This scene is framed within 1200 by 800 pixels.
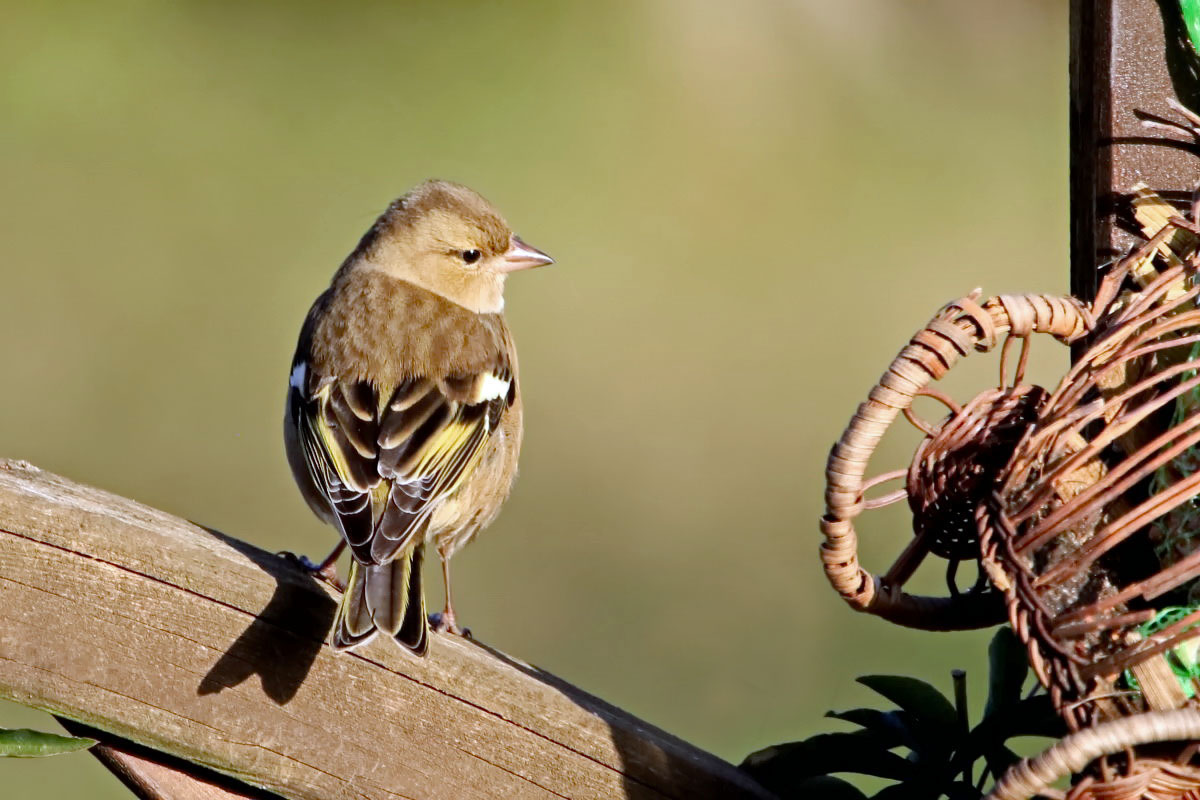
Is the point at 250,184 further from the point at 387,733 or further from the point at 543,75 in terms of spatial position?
the point at 387,733

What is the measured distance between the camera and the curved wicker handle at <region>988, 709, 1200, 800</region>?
202 centimetres

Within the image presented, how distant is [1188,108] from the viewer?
2.79 metres

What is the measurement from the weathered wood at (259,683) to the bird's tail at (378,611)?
0.03 meters

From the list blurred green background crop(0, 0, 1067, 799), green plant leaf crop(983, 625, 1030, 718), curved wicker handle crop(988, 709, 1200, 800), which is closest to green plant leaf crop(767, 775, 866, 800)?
green plant leaf crop(983, 625, 1030, 718)

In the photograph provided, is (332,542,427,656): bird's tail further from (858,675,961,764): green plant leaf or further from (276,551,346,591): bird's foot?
(858,675,961,764): green plant leaf

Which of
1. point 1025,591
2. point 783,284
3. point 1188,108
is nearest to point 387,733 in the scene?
point 1025,591

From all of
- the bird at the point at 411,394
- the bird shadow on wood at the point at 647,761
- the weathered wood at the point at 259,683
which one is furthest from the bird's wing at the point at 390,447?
the bird shadow on wood at the point at 647,761

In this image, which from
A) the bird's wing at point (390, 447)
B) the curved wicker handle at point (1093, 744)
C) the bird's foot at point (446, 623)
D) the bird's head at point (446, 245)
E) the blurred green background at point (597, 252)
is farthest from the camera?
the blurred green background at point (597, 252)

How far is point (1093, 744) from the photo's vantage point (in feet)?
6.65

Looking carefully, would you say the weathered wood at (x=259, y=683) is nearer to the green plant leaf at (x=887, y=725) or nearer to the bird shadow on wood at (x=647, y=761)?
the bird shadow on wood at (x=647, y=761)

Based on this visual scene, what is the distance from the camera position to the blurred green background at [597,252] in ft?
22.3

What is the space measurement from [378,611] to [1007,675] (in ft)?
3.76

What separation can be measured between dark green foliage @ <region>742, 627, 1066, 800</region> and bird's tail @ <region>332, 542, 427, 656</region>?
0.67 meters

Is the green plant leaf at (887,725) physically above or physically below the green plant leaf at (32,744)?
above
